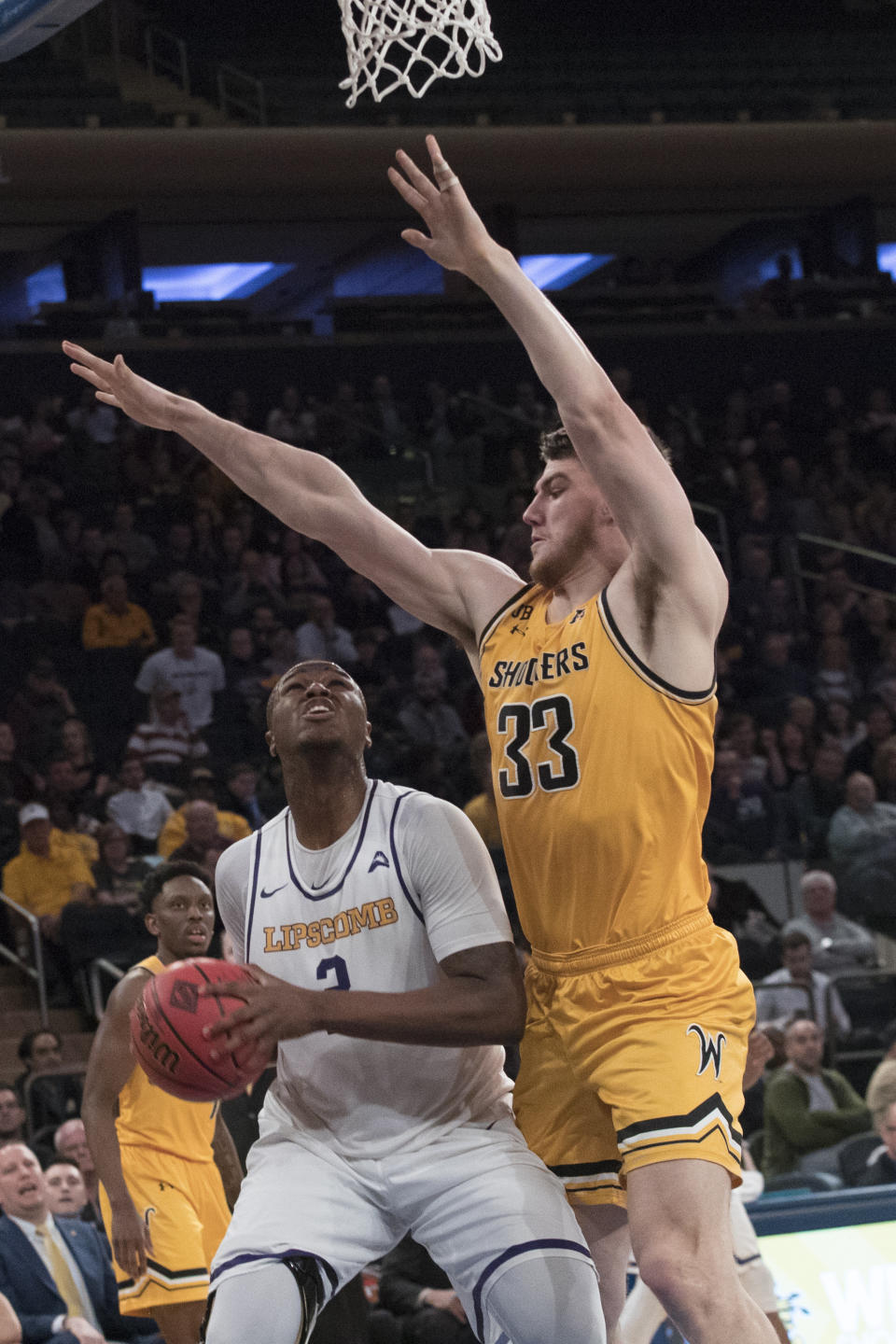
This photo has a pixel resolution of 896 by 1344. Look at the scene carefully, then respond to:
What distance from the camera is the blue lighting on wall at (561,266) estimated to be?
74.0 ft

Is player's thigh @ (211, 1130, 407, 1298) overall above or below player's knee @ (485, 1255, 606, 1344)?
above

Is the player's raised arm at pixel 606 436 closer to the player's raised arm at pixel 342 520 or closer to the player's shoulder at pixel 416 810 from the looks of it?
the player's raised arm at pixel 342 520

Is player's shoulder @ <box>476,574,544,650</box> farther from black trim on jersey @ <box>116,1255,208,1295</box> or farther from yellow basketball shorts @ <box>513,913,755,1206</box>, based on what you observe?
black trim on jersey @ <box>116,1255,208,1295</box>

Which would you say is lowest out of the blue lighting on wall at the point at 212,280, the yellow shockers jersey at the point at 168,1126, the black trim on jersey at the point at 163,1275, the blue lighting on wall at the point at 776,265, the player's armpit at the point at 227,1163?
the black trim on jersey at the point at 163,1275

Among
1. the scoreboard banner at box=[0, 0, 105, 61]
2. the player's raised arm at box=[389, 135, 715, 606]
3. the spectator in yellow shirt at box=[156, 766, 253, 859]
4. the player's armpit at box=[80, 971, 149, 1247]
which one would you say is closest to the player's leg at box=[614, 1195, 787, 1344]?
the player's armpit at box=[80, 971, 149, 1247]

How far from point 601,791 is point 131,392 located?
1701 mm

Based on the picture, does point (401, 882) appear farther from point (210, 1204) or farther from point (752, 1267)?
point (752, 1267)

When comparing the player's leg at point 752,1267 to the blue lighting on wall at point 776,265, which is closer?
the player's leg at point 752,1267

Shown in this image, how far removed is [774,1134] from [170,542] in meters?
7.98

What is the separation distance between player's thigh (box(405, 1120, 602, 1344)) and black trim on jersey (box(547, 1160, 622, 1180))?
0.17 feet

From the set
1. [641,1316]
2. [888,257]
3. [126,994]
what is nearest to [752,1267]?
[641,1316]

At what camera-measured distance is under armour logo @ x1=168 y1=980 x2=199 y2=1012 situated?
3760 millimetres

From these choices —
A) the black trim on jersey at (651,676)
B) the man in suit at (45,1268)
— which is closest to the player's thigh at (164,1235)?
the man in suit at (45,1268)

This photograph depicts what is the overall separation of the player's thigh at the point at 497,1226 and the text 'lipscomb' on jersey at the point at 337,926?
20.1 inches
